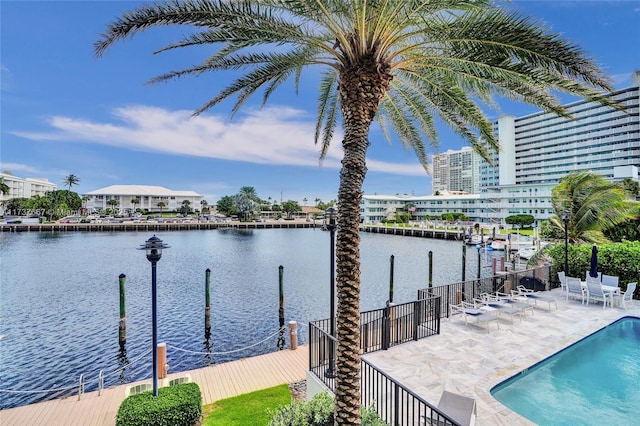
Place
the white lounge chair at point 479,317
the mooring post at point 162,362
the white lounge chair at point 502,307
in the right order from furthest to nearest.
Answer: the white lounge chair at point 502,307 < the white lounge chair at point 479,317 < the mooring post at point 162,362

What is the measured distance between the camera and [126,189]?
129125 millimetres

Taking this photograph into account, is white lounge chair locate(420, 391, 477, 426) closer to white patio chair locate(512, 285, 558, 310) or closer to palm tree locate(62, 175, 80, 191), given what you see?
white patio chair locate(512, 285, 558, 310)

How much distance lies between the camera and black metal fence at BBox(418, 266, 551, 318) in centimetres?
1392

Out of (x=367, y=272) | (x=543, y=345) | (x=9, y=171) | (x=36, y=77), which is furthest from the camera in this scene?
(x=9, y=171)

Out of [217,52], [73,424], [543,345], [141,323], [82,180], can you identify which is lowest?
[141,323]

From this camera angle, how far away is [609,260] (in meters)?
15.8

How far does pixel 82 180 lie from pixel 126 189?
15.0m

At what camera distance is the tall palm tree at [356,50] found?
4.31 metres

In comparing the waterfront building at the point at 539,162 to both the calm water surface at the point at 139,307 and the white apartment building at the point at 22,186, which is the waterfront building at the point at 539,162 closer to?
the calm water surface at the point at 139,307

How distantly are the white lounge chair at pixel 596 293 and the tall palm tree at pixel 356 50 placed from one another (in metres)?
13.0

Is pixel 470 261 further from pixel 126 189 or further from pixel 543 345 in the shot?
pixel 126 189

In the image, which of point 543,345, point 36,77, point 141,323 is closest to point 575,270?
point 543,345

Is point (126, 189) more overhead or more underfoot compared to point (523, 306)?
more overhead

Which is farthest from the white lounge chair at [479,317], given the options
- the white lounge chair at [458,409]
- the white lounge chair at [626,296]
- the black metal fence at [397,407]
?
the white lounge chair at [626,296]
